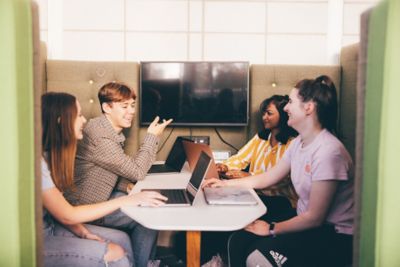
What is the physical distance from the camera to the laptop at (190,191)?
1817 mm

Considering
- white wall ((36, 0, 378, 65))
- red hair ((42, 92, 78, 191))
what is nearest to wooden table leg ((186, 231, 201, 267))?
red hair ((42, 92, 78, 191))

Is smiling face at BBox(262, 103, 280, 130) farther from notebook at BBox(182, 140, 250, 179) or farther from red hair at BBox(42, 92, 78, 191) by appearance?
red hair at BBox(42, 92, 78, 191)

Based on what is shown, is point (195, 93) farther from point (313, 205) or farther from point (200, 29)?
Result: point (313, 205)

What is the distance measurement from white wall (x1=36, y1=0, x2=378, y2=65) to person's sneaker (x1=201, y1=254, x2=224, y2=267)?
146 centimetres

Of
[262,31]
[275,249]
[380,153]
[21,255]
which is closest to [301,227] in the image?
[275,249]

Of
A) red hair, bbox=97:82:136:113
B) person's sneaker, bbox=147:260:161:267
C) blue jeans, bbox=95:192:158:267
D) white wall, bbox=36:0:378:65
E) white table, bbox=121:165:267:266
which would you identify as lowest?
person's sneaker, bbox=147:260:161:267

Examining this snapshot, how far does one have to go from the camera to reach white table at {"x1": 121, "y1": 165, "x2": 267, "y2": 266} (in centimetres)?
154

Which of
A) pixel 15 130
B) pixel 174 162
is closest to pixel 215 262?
pixel 174 162

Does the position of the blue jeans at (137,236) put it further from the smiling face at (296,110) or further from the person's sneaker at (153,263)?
the smiling face at (296,110)

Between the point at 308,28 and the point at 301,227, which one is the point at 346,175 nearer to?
the point at 301,227

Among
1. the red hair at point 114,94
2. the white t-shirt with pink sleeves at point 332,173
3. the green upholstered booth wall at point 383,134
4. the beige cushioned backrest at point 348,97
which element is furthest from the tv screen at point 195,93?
the green upholstered booth wall at point 383,134

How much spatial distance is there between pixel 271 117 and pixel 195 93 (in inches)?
24.4

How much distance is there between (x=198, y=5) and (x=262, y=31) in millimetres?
522

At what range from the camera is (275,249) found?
67.9 inches
